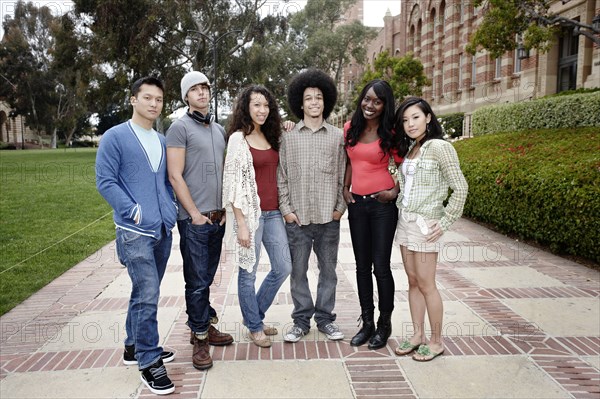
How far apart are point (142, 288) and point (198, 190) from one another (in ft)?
2.58

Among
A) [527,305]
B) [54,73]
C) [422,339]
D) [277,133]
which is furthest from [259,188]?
[54,73]

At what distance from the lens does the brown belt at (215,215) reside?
11.6 feet

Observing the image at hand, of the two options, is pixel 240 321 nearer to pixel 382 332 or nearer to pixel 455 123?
pixel 382 332

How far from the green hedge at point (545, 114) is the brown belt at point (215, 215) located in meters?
10.9

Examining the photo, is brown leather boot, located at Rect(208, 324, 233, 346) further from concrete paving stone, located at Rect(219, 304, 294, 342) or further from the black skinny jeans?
the black skinny jeans

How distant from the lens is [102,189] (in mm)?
3018

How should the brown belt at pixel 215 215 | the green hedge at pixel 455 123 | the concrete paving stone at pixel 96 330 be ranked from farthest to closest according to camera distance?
the green hedge at pixel 455 123 < the concrete paving stone at pixel 96 330 < the brown belt at pixel 215 215

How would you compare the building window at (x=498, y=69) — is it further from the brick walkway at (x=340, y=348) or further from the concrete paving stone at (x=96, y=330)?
the concrete paving stone at (x=96, y=330)

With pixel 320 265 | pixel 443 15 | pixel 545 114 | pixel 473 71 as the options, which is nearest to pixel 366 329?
pixel 320 265

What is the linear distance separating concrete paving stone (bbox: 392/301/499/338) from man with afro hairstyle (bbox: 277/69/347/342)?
66 centimetres

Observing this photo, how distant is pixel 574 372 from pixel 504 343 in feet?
1.89

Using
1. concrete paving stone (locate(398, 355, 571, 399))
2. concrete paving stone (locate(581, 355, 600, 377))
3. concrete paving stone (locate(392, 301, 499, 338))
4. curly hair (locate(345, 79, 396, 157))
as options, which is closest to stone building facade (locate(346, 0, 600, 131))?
concrete paving stone (locate(392, 301, 499, 338))

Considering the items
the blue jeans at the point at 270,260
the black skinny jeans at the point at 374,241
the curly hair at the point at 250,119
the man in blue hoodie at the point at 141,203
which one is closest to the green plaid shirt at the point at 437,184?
the black skinny jeans at the point at 374,241

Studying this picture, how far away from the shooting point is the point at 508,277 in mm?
5719
